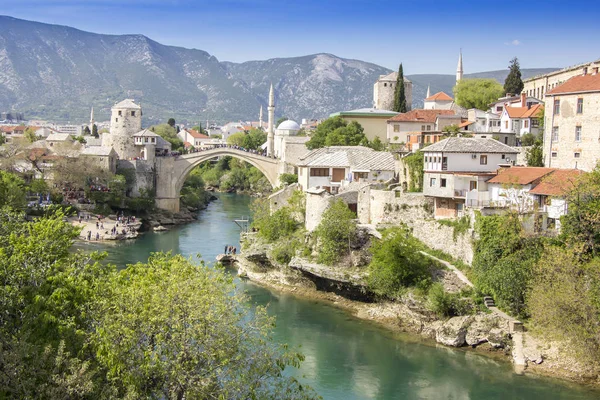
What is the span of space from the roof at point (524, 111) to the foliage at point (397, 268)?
47.0 ft

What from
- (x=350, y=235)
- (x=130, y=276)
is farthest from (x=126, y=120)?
(x=130, y=276)

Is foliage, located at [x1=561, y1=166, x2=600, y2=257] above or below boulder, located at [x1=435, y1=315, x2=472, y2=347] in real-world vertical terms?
above

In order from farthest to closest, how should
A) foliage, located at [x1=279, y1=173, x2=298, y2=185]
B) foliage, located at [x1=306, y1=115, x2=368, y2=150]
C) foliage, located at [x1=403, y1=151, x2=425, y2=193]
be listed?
foliage, located at [x1=279, y1=173, x2=298, y2=185] < foliage, located at [x1=306, y1=115, x2=368, y2=150] < foliage, located at [x1=403, y1=151, x2=425, y2=193]

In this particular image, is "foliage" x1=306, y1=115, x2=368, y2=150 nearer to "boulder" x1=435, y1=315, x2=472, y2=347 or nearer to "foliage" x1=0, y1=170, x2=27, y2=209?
"foliage" x1=0, y1=170, x2=27, y2=209

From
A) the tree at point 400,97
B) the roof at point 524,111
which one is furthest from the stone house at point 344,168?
the tree at point 400,97

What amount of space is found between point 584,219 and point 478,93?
1294 inches

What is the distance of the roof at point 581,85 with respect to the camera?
3422 cm

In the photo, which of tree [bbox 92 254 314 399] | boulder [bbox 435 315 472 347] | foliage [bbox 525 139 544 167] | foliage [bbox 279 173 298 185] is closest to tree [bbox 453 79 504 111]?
foliage [bbox 279 173 298 185]

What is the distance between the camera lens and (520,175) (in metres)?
33.8

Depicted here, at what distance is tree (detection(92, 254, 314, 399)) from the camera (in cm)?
1639

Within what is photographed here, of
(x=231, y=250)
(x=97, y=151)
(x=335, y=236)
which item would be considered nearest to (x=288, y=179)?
(x=231, y=250)

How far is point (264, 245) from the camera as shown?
4078 cm

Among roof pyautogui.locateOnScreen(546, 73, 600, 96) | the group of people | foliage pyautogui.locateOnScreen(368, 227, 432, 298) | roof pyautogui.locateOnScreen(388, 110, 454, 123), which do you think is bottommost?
the group of people

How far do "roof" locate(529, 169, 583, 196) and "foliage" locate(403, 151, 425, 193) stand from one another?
8.07m
